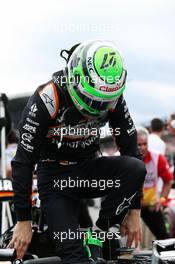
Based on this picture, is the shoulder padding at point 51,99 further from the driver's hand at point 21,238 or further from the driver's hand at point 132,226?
the driver's hand at point 132,226

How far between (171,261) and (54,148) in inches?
47.3

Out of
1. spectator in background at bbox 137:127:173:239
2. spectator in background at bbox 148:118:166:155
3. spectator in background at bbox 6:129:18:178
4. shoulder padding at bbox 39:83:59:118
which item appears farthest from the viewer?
spectator in background at bbox 148:118:166:155

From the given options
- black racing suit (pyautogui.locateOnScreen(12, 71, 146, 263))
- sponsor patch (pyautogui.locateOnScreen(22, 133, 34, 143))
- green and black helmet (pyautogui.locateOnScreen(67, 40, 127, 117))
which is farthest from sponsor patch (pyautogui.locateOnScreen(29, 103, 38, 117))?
green and black helmet (pyautogui.locateOnScreen(67, 40, 127, 117))

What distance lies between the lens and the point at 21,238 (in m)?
3.84

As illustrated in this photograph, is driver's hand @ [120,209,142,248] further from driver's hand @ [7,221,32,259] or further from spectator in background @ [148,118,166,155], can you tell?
spectator in background @ [148,118,166,155]

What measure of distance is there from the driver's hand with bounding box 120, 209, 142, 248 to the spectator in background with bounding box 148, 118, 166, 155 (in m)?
3.39

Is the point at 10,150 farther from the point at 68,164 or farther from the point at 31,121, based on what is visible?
the point at 31,121

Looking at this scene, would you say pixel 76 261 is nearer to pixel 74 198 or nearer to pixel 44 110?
pixel 74 198

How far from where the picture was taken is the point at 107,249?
4.19 metres

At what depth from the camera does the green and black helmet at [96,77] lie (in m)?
3.71

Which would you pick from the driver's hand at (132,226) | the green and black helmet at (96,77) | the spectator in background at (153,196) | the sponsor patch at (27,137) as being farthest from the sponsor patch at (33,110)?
the spectator in background at (153,196)

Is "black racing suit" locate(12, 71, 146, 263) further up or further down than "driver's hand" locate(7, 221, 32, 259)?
further up

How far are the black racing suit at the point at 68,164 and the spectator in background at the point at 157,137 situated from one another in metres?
3.32

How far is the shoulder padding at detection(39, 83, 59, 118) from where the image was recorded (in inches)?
150
